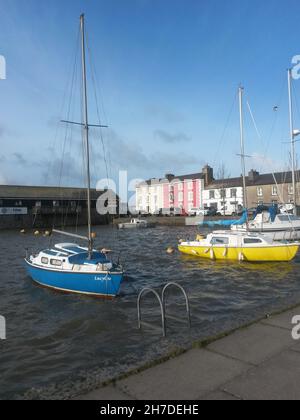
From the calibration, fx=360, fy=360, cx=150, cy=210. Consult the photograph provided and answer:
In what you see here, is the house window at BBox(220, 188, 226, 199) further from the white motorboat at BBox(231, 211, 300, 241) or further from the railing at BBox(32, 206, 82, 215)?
the white motorboat at BBox(231, 211, 300, 241)

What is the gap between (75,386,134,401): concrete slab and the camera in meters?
4.70

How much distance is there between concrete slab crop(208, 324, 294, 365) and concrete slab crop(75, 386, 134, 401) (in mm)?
1986

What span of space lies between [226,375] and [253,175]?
77710 millimetres

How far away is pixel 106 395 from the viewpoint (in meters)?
4.79

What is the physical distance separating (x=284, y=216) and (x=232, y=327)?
29.4 meters

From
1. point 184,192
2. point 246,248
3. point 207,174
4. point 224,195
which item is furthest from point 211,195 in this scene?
point 246,248

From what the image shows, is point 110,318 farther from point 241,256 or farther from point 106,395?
point 241,256

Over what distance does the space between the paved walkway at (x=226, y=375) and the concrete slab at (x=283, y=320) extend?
0.65 meters

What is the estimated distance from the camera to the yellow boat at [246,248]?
72.3ft

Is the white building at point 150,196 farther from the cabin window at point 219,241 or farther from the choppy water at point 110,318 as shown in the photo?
the choppy water at point 110,318

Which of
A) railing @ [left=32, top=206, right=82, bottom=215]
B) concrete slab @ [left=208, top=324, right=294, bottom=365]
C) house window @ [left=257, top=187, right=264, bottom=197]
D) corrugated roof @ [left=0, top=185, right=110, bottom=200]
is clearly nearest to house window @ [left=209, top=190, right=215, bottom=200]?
house window @ [left=257, top=187, right=264, bottom=197]

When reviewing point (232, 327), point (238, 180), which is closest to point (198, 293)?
point (232, 327)

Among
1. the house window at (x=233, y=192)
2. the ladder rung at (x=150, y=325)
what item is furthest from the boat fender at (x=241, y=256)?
the house window at (x=233, y=192)
